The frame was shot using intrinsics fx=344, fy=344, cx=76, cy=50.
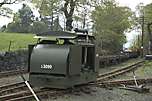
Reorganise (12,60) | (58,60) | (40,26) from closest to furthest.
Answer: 1. (58,60)
2. (12,60)
3. (40,26)

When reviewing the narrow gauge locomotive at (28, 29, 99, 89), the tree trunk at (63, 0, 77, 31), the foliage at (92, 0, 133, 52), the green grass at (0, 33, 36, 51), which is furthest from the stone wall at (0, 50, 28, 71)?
the foliage at (92, 0, 133, 52)

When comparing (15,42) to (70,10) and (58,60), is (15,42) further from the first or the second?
(58,60)

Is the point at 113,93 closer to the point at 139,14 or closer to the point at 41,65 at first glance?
the point at 41,65

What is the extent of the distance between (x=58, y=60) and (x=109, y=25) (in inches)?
1533

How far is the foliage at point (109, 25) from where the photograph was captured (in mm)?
47184

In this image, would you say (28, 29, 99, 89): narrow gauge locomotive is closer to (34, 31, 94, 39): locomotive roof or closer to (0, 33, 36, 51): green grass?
Result: (34, 31, 94, 39): locomotive roof

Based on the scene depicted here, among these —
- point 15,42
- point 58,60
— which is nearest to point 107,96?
point 58,60

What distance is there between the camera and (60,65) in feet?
49.0

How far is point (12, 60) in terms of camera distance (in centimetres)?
2764

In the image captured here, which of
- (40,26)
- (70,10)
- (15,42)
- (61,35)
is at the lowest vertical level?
(15,42)

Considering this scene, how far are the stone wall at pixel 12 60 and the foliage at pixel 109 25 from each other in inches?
672

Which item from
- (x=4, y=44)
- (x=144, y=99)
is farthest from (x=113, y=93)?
(x=4, y=44)

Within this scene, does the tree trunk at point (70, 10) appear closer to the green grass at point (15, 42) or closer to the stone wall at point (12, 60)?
the green grass at point (15, 42)

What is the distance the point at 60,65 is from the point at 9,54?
44.6ft
